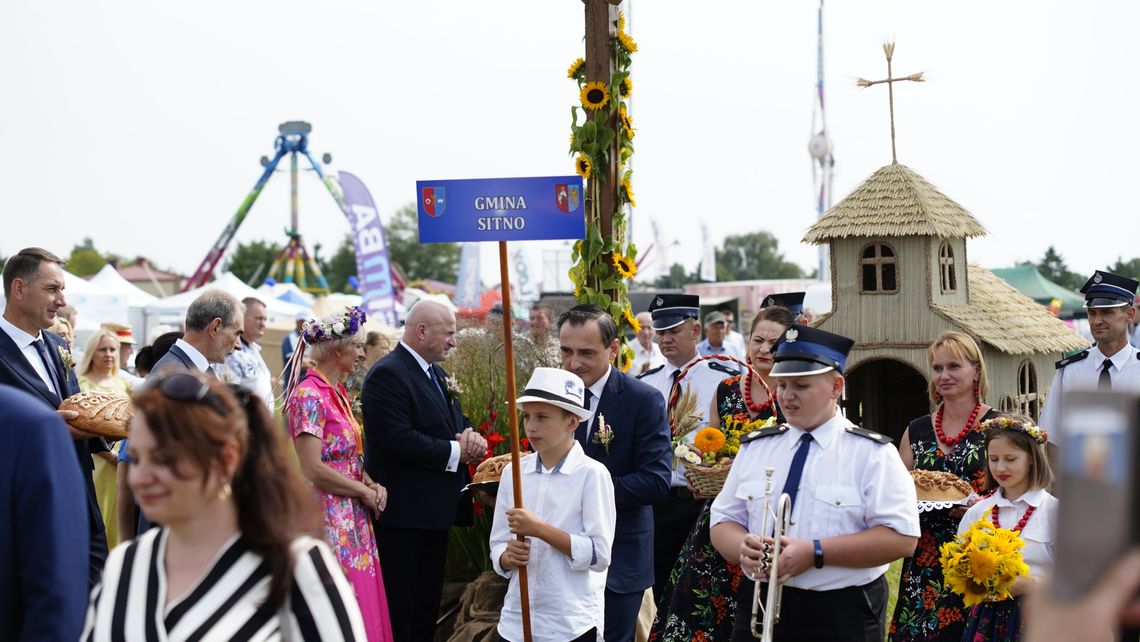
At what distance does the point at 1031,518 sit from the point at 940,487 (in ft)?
1.41

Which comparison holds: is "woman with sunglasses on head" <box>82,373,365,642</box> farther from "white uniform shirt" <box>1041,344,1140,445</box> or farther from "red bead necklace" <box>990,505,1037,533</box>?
"white uniform shirt" <box>1041,344,1140,445</box>

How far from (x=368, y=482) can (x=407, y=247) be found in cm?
10152

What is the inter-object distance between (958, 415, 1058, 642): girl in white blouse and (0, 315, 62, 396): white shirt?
178 inches

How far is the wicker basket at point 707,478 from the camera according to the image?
19.1 feet

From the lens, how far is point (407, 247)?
107 metres

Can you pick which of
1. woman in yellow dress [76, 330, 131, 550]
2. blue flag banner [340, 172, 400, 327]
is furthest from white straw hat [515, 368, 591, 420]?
blue flag banner [340, 172, 400, 327]

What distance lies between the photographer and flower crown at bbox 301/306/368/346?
6484mm

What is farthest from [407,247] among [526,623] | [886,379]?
[526,623]

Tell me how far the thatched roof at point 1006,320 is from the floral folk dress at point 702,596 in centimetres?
634

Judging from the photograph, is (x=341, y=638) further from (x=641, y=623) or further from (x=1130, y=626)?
(x=641, y=623)

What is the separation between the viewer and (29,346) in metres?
5.95

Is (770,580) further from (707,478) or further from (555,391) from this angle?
(707,478)

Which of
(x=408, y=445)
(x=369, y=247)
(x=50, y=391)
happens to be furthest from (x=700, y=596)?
(x=369, y=247)

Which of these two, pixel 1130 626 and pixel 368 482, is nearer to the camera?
pixel 1130 626
